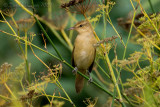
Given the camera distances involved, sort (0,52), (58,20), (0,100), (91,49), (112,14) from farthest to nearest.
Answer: (112,14) → (0,52) → (91,49) → (58,20) → (0,100)

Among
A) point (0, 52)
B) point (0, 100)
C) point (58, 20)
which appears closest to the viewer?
point (0, 100)

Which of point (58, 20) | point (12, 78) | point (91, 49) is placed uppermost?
point (58, 20)

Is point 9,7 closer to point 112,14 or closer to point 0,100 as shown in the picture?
point 0,100

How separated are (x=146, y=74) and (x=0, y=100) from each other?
0.89 metres

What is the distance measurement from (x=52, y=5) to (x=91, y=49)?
906mm

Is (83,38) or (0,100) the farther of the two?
(83,38)

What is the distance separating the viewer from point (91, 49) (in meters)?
3.18

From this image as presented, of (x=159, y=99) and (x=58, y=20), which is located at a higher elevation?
(x=58, y=20)

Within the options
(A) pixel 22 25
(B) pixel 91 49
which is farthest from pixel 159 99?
(B) pixel 91 49

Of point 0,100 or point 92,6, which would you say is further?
point 92,6

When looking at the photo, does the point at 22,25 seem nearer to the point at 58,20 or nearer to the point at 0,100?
the point at 58,20

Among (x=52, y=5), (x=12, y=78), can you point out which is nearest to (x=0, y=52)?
(x=52, y=5)

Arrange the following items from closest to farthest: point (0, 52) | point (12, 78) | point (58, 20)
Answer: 1. point (12, 78)
2. point (58, 20)
3. point (0, 52)

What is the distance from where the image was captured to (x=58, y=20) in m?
2.37
